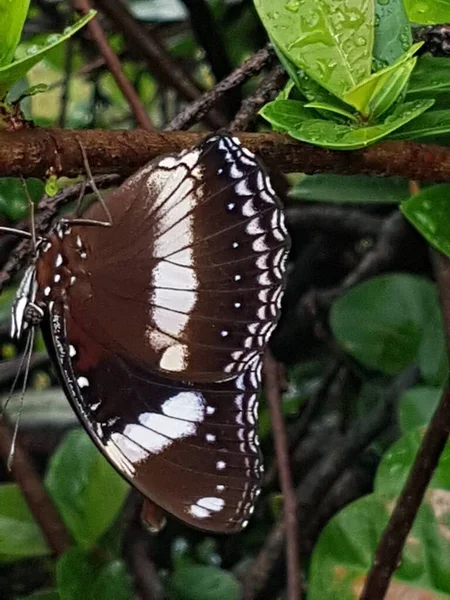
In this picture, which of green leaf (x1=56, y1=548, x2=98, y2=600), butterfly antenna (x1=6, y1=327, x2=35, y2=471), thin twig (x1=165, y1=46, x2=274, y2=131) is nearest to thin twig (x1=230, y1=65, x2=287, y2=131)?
thin twig (x1=165, y1=46, x2=274, y2=131)

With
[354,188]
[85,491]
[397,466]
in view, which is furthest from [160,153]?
[85,491]

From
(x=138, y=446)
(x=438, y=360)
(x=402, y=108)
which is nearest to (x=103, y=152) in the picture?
(x=402, y=108)

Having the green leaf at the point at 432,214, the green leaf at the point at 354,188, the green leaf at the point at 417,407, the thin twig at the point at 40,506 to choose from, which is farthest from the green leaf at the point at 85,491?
the green leaf at the point at 432,214

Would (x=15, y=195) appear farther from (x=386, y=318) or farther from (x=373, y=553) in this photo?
(x=386, y=318)

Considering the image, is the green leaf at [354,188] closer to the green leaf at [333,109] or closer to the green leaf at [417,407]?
the green leaf at [333,109]

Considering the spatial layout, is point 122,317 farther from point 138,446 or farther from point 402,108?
point 402,108

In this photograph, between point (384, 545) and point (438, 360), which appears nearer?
point (384, 545)

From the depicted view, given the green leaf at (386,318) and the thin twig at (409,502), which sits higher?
the thin twig at (409,502)
